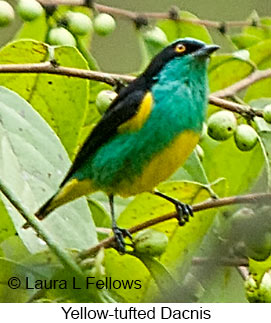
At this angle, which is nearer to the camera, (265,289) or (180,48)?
(265,289)

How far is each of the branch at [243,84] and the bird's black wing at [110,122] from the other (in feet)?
0.24

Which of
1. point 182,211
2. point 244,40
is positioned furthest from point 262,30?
point 182,211

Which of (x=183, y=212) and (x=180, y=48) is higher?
(x=180, y=48)

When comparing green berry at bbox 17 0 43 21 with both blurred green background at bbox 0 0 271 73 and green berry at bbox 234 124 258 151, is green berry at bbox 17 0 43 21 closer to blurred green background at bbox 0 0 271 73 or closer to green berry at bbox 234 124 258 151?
blurred green background at bbox 0 0 271 73

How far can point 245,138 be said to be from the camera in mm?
713

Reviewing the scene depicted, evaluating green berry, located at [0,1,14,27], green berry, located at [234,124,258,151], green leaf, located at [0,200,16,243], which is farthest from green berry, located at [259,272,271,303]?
green berry, located at [0,1,14,27]

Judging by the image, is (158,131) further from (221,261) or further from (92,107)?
(221,261)

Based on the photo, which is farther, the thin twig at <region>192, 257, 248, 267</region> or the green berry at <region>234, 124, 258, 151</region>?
the green berry at <region>234, 124, 258, 151</region>

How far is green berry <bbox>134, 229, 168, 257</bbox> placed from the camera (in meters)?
0.68

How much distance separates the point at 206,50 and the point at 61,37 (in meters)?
0.14

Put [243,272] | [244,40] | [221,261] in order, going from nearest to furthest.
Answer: [221,261]
[243,272]
[244,40]

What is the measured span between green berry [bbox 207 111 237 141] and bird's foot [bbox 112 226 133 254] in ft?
0.37

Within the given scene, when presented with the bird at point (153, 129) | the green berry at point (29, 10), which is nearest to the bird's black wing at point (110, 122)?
the bird at point (153, 129)

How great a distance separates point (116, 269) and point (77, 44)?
0.21 metres
